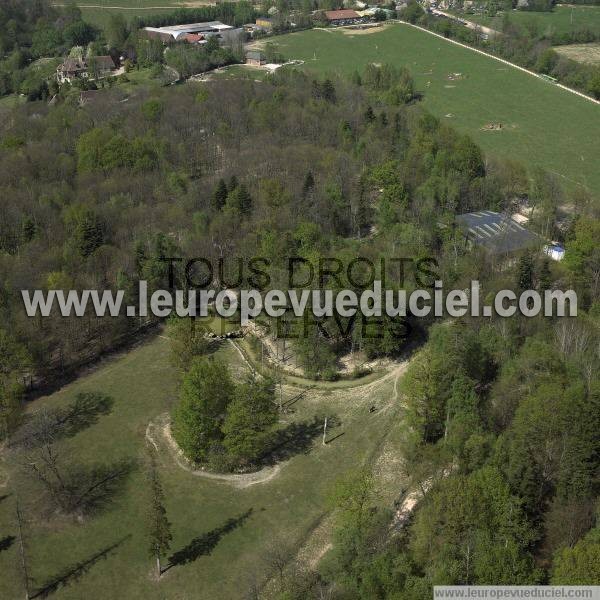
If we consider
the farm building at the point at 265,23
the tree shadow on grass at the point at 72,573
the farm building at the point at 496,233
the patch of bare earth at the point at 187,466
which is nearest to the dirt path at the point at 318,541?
the patch of bare earth at the point at 187,466

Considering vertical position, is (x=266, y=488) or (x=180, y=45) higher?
(x=180, y=45)

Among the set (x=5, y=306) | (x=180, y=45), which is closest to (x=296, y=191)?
(x=5, y=306)

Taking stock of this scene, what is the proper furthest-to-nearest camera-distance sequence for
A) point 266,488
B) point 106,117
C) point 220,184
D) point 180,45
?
point 180,45 < point 106,117 < point 220,184 < point 266,488

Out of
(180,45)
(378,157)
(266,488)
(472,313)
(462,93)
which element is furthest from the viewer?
(180,45)

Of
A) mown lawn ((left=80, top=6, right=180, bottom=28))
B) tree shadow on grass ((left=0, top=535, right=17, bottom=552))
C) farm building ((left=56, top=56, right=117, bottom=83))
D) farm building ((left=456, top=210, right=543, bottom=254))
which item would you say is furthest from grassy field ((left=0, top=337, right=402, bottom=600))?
mown lawn ((left=80, top=6, right=180, bottom=28))

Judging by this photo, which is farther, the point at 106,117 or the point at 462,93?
the point at 462,93

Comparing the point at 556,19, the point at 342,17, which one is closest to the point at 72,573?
the point at 342,17

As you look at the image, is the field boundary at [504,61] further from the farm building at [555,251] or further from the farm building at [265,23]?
the farm building at [555,251]

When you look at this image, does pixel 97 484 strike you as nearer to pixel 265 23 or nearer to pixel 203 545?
pixel 203 545

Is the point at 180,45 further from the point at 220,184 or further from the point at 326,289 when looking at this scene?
the point at 326,289
